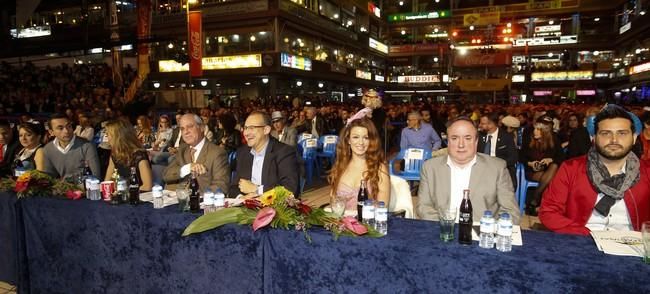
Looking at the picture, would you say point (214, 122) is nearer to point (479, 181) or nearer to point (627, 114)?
point (479, 181)

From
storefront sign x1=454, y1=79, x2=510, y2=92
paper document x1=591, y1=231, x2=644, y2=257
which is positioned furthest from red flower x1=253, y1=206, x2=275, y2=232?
storefront sign x1=454, y1=79, x2=510, y2=92

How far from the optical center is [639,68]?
108 ft

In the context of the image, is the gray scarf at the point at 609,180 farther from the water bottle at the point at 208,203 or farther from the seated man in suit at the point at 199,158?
the seated man in suit at the point at 199,158

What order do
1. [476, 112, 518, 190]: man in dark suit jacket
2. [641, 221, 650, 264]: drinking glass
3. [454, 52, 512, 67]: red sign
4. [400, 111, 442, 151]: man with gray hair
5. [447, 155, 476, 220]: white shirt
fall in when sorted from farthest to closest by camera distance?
1. [454, 52, 512, 67]: red sign
2. [400, 111, 442, 151]: man with gray hair
3. [476, 112, 518, 190]: man in dark suit jacket
4. [447, 155, 476, 220]: white shirt
5. [641, 221, 650, 264]: drinking glass

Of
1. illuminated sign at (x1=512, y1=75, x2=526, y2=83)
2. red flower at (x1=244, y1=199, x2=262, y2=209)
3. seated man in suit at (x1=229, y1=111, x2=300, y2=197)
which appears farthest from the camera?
illuminated sign at (x1=512, y1=75, x2=526, y2=83)

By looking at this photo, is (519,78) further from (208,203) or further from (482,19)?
(208,203)

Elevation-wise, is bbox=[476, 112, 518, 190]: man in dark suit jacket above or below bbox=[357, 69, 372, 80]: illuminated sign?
below

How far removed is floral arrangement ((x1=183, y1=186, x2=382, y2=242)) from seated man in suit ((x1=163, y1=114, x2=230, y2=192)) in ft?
5.76

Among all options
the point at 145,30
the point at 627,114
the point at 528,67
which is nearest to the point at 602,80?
the point at 528,67

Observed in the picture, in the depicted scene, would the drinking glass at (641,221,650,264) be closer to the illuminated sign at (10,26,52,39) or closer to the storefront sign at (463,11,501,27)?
the storefront sign at (463,11,501,27)

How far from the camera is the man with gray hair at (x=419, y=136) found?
25.1ft

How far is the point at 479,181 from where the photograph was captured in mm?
3248

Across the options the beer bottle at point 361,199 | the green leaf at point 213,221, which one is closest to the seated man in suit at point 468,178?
the beer bottle at point 361,199

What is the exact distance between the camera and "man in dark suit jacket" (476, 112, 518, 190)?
21.2 feet
